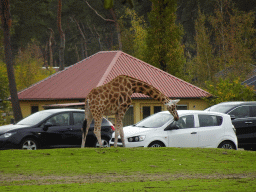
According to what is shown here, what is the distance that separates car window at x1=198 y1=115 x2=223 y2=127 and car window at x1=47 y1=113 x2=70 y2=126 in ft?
14.7

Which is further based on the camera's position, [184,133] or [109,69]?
[109,69]

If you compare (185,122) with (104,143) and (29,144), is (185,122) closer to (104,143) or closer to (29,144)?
(104,143)

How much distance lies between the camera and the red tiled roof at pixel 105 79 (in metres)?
34.8

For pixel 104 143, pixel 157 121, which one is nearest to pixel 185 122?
pixel 157 121

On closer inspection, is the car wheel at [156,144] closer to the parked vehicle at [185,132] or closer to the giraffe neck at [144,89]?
the parked vehicle at [185,132]

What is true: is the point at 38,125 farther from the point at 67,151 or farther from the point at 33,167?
the point at 33,167

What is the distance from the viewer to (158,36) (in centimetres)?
3709

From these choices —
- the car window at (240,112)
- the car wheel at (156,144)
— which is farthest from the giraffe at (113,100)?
the car window at (240,112)

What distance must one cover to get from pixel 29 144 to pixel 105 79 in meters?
18.6

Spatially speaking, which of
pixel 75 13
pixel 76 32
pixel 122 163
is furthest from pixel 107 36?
pixel 122 163

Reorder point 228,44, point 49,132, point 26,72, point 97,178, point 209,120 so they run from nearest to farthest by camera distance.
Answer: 1. point 97,178
2. point 209,120
3. point 49,132
4. point 228,44
5. point 26,72

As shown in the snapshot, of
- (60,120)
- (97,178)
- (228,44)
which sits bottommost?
(97,178)

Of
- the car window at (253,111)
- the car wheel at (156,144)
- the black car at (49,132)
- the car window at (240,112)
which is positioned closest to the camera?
the car wheel at (156,144)

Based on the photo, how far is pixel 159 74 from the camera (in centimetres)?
3631
